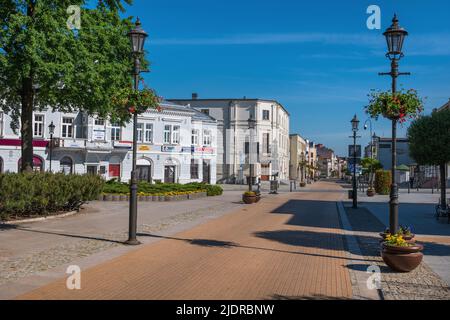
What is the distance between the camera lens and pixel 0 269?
28.2 ft

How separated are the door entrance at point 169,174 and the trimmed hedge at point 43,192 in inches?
1040

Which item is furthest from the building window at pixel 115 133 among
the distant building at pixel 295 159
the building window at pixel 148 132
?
the distant building at pixel 295 159

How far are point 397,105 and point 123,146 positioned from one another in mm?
34405

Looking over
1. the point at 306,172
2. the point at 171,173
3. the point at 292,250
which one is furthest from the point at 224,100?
the point at 292,250

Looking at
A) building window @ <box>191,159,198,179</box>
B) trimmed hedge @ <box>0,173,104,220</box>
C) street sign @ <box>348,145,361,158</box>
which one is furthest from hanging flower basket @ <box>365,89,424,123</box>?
building window @ <box>191,159,198,179</box>

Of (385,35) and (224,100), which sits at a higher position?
(224,100)

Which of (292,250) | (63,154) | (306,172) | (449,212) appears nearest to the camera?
(292,250)

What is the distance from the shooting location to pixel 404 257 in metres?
8.84

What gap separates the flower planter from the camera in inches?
348

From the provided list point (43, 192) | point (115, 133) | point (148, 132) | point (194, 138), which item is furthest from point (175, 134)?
point (43, 192)

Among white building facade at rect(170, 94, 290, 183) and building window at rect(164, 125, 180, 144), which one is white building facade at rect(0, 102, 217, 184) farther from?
white building facade at rect(170, 94, 290, 183)

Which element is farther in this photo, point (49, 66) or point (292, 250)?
point (49, 66)
